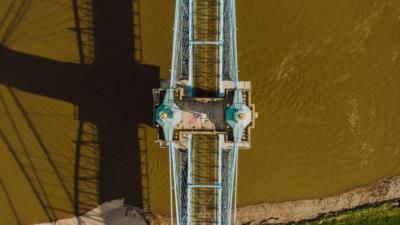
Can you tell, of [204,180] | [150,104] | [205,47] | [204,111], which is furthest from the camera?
[150,104]

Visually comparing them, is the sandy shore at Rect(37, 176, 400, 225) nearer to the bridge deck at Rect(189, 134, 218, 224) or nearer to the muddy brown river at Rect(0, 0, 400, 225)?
the muddy brown river at Rect(0, 0, 400, 225)

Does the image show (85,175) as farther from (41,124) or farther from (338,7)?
(338,7)

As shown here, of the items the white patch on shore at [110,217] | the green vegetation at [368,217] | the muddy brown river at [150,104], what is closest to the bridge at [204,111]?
the muddy brown river at [150,104]

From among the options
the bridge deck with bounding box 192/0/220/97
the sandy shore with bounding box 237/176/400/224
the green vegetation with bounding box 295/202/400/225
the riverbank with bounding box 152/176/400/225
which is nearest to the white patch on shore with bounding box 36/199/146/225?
the riverbank with bounding box 152/176/400/225

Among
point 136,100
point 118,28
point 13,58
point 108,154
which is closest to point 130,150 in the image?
point 108,154

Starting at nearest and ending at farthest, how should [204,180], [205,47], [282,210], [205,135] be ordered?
[205,135], [205,47], [204,180], [282,210]

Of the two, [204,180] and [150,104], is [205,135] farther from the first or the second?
[150,104]

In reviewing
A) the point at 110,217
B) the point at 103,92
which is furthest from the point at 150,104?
the point at 110,217
